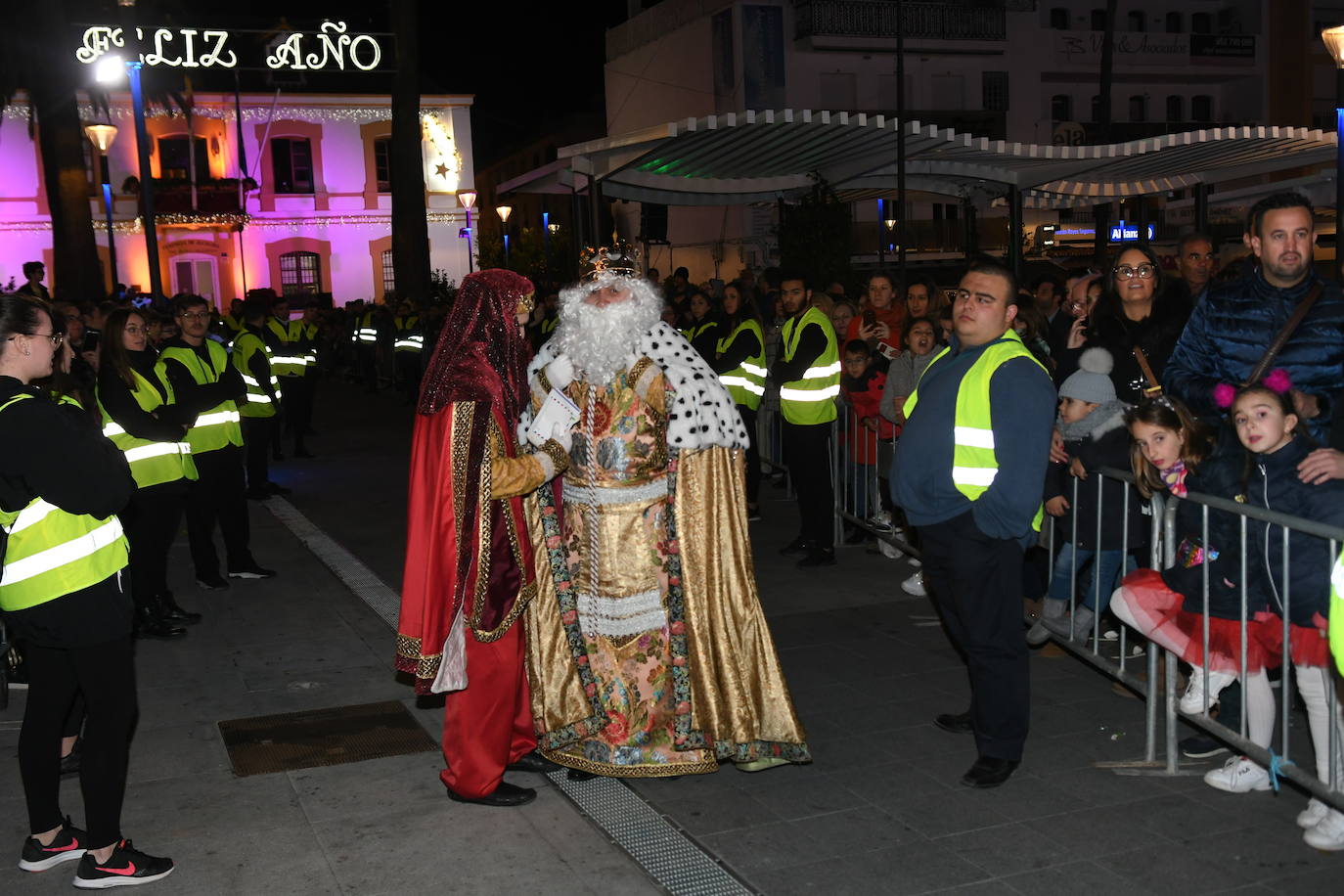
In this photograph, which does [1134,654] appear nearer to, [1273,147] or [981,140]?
[981,140]

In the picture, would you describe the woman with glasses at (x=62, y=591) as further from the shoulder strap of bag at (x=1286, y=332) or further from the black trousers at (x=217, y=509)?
the black trousers at (x=217, y=509)

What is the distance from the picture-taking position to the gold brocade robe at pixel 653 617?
16.6ft

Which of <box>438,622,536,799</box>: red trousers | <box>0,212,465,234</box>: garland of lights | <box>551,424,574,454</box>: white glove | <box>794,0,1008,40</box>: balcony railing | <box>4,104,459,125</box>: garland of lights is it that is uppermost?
<box>794,0,1008,40</box>: balcony railing

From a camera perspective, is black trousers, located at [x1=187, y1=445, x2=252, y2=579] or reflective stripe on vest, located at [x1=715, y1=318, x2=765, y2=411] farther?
reflective stripe on vest, located at [x1=715, y1=318, x2=765, y2=411]

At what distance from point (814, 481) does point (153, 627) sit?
4332 mm

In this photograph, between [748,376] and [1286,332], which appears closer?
[1286,332]

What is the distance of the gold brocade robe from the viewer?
5.07 metres

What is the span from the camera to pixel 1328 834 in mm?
4289

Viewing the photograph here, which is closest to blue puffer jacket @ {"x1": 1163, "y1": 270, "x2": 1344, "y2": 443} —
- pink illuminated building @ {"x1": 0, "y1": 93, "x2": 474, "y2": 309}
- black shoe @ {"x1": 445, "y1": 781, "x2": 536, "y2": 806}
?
black shoe @ {"x1": 445, "y1": 781, "x2": 536, "y2": 806}

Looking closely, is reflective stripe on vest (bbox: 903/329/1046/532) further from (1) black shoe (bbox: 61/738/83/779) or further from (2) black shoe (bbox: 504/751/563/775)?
(1) black shoe (bbox: 61/738/83/779)

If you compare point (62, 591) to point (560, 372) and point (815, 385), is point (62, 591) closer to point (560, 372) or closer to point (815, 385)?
point (560, 372)

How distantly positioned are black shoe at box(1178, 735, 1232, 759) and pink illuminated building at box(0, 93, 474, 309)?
3980cm

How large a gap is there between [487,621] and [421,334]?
17.9 metres

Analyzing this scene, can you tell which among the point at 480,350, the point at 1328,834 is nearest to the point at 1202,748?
the point at 1328,834
